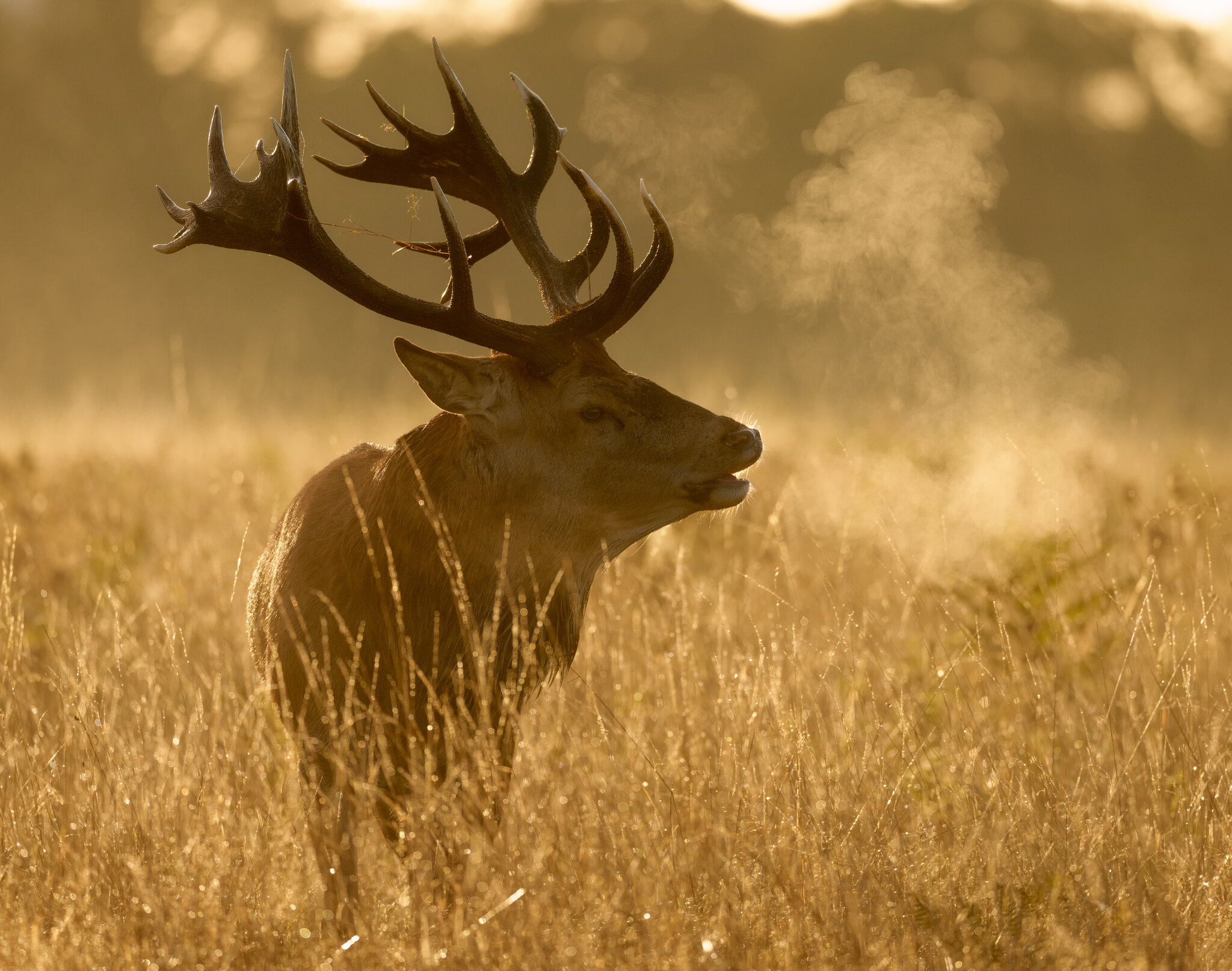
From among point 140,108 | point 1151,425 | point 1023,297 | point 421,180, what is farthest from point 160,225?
point 421,180

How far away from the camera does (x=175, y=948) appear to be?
2.93 meters

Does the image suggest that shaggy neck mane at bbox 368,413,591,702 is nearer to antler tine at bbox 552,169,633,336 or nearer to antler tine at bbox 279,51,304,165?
antler tine at bbox 552,169,633,336

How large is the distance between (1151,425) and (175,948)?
13991mm

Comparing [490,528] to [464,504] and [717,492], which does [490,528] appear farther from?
[717,492]

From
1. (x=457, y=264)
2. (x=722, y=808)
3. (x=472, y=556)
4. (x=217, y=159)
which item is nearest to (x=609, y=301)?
(x=457, y=264)

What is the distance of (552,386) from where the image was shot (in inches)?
152

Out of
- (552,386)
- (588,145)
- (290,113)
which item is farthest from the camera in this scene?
(588,145)

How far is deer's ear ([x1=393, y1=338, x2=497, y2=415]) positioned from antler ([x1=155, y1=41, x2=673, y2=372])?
112mm

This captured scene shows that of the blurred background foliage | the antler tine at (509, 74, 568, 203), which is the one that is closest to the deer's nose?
the antler tine at (509, 74, 568, 203)

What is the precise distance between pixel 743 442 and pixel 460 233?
3.61 feet

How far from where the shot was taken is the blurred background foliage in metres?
32.9

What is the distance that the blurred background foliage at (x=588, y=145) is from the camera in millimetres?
32906

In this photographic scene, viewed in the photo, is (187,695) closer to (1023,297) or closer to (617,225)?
(617,225)

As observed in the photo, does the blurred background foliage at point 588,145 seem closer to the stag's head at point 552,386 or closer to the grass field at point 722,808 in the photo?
the grass field at point 722,808
